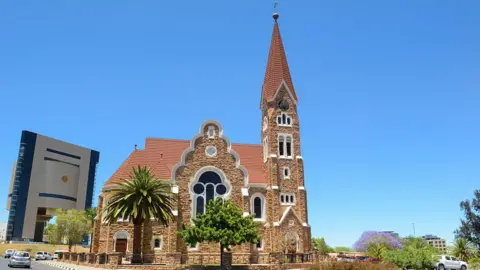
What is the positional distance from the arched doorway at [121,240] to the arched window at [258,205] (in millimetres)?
12476

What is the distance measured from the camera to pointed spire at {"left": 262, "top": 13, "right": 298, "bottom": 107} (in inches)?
1812

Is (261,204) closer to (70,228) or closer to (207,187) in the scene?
(207,187)

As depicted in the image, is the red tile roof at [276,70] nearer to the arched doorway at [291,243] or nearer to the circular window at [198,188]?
the circular window at [198,188]

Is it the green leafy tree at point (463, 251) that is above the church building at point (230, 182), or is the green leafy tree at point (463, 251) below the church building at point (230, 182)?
below

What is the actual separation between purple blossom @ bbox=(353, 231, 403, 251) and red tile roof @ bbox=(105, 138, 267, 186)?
28.3m

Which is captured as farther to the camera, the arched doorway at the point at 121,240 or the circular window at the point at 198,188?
the circular window at the point at 198,188

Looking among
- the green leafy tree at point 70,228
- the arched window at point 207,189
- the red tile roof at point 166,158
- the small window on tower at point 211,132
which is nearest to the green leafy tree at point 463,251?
the red tile roof at point 166,158

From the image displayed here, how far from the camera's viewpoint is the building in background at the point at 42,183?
101 meters

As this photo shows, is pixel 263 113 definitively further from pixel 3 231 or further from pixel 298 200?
pixel 3 231

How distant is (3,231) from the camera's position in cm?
14938

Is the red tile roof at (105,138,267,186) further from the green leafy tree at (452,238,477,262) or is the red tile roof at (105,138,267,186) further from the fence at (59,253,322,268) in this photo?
the green leafy tree at (452,238,477,262)

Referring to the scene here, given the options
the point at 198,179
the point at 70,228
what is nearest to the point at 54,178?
the point at 70,228

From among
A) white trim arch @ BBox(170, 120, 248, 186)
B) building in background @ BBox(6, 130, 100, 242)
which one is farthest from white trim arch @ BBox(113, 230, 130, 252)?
building in background @ BBox(6, 130, 100, 242)

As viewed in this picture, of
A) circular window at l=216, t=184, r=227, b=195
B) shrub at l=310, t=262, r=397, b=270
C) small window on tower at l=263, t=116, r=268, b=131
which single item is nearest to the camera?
shrub at l=310, t=262, r=397, b=270
